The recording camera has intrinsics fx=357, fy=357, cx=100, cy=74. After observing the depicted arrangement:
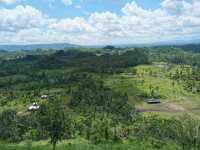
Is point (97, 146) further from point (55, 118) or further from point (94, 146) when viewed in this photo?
point (55, 118)

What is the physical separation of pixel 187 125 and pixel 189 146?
13.0 metres

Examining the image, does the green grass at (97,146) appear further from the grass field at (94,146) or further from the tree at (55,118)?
the tree at (55,118)

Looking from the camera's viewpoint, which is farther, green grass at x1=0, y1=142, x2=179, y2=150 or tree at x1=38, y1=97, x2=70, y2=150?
green grass at x1=0, y1=142, x2=179, y2=150

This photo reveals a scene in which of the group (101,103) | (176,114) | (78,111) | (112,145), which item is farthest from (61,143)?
(176,114)

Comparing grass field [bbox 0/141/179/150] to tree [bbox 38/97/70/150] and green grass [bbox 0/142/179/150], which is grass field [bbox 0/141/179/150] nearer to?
green grass [bbox 0/142/179/150]

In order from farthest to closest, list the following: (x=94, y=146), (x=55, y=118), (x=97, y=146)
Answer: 1. (x=97, y=146)
2. (x=94, y=146)
3. (x=55, y=118)

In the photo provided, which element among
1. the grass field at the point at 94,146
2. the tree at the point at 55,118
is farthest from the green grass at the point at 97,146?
the tree at the point at 55,118

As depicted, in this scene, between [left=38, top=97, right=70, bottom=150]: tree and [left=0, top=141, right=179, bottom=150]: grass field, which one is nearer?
[left=38, top=97, right=70, bottom=150]: tree

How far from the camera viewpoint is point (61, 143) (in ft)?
391

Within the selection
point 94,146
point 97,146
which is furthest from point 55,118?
point 97,146

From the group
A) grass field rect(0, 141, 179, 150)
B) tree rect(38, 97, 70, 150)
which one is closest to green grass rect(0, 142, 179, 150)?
grass field rect(0, 141, 179, 150)

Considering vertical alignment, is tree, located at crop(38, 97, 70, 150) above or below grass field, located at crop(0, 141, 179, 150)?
above

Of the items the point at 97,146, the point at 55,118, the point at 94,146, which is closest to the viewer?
the point at 55,118

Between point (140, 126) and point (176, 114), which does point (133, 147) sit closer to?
point (140, 126)
